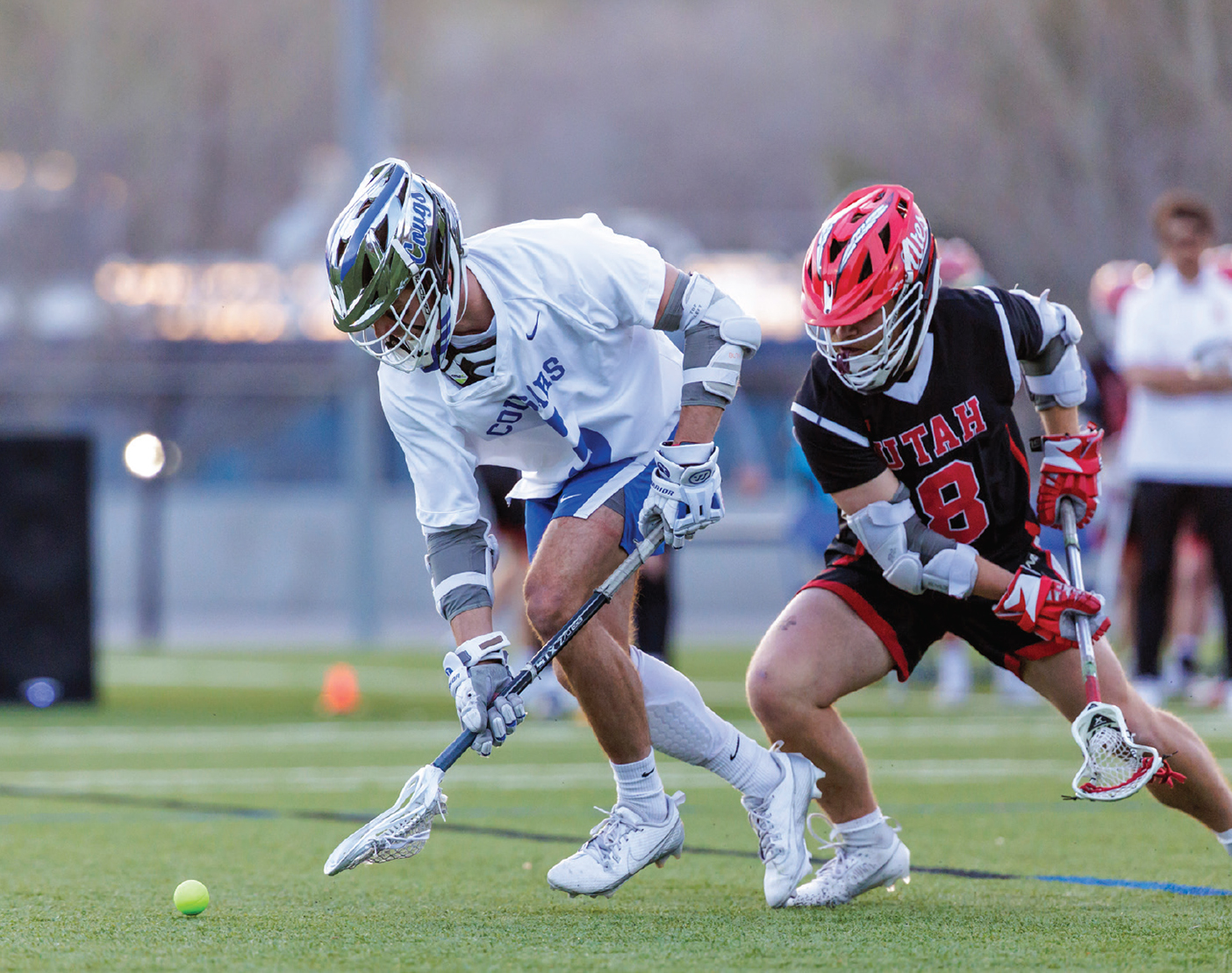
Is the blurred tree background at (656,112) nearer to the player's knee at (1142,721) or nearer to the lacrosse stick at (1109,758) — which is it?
the player's knee at (1142,721)

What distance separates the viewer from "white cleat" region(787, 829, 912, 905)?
13.2 ft

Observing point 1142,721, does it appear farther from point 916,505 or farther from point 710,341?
point 710,341

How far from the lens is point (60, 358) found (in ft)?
74.8

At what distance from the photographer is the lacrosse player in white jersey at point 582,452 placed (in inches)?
151

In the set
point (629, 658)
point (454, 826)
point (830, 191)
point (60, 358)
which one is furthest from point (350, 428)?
point (629, 658)

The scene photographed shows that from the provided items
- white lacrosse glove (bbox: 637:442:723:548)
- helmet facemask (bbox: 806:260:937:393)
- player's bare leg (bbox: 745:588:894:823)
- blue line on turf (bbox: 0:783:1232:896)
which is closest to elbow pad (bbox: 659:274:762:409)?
white lacrosse glove (bbox: 637:442:723:548)

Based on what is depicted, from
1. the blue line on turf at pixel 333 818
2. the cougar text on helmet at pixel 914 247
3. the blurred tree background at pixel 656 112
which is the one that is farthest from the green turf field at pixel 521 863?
the blurred tree background at pixel 656 112

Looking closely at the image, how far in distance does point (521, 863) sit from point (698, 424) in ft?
4.44

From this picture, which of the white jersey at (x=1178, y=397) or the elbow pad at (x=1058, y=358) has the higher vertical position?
the elbow pad at (x=1058, y=358)

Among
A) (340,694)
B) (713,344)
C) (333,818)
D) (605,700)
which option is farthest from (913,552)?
(340,694)

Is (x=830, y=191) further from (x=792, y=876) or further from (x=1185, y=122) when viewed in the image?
(x=792, y=876)

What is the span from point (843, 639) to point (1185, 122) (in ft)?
33.9

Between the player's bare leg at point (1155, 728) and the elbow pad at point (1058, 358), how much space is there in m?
0.58

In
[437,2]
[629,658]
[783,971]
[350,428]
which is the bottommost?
[350,428]
